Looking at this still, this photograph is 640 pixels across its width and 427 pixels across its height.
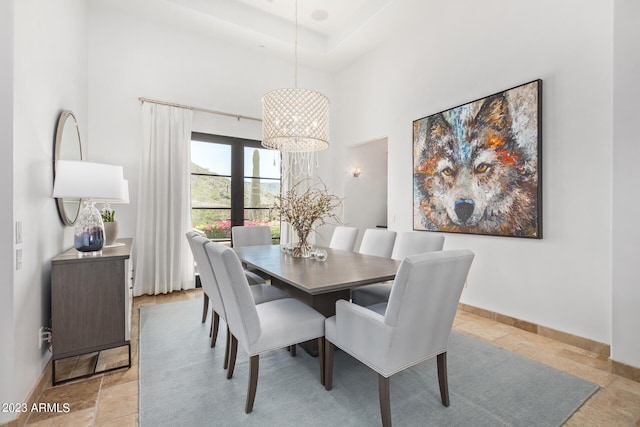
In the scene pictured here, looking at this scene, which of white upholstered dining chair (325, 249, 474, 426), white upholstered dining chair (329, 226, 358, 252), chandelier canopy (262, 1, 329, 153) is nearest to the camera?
white upholstered dining chair (325, 249, 474, 426)

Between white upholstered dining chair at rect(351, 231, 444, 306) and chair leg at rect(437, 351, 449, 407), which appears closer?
chair leg at rect(437, 351, 449, 407)

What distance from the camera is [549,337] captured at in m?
2.65

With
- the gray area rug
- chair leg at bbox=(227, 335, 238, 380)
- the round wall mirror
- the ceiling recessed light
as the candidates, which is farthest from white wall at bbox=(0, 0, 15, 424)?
the ceiling recessed light

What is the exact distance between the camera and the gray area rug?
1.60 metres

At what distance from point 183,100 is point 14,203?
3064 mm

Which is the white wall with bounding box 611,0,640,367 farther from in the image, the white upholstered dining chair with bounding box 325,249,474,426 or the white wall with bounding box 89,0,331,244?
the white wall with bounding box 89,0,331,244

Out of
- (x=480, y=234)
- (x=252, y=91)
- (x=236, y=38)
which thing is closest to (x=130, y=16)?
(x=236, y=38)

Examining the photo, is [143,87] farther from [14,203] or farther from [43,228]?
[14,203]

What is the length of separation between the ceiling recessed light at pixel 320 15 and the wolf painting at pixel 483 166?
2006 mm

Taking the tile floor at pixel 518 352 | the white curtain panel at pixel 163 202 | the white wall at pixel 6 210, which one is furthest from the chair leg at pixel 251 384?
the white curtain panel at pixel 163 202

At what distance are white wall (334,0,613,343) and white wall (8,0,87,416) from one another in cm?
351

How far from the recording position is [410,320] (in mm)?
1420

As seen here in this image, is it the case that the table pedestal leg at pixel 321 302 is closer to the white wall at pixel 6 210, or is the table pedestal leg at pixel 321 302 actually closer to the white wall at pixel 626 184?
the white wall at pixel 6 210

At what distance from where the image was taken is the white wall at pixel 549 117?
2365 millimetres
